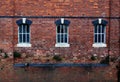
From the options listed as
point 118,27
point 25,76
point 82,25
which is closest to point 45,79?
point 25,76

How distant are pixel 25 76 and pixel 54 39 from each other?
8.43ft

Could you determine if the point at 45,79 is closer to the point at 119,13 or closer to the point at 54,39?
the point at 54,39

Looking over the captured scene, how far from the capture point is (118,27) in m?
19.5

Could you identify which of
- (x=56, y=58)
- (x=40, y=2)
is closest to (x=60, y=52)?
(x=56, y=58)

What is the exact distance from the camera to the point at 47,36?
19375mm

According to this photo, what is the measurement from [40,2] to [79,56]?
3.66 m

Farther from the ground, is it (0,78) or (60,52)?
(60,52)

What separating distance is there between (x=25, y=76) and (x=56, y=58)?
6.43ft

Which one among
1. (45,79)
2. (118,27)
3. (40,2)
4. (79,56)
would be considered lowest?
(45,79)

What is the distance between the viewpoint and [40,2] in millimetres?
19297

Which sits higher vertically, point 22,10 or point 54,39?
point 22,10

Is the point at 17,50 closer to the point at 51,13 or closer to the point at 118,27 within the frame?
the point at 51,13

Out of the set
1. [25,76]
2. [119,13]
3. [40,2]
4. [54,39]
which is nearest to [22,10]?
[40,2]

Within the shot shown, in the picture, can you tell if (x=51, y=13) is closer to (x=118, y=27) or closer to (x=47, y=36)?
(x=47, y=36)
